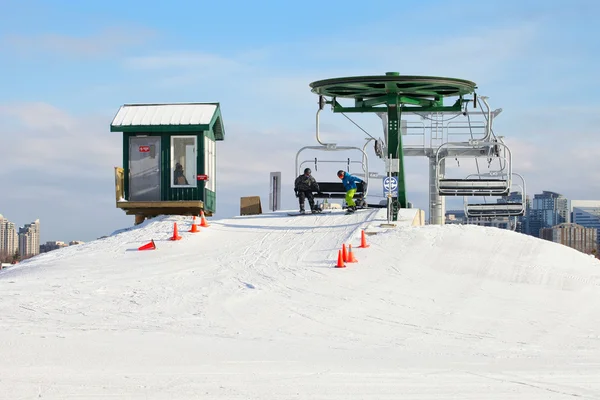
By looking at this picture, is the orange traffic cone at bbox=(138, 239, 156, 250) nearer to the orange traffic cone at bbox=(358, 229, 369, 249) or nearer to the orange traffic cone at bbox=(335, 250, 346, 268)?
the orange traffic cone at bbox=(358, 229, 369, 249)

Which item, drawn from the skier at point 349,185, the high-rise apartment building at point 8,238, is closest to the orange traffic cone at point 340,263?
the skier at point 349,185

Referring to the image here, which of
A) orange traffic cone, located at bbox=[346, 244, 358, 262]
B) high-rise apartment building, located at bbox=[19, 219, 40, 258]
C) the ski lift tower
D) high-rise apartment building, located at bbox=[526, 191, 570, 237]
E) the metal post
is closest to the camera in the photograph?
orange traffic cone, located at bbox=[346, 244, 358, 262]

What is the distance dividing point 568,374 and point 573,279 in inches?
356

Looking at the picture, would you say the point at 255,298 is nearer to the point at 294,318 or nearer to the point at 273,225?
the point at 294,318

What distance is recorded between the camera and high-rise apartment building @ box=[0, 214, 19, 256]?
551 feet

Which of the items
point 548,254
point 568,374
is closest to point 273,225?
point 548,254

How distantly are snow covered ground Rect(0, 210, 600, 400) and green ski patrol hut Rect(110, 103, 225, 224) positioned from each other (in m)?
1.57

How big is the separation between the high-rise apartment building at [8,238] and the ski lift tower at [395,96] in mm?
149207

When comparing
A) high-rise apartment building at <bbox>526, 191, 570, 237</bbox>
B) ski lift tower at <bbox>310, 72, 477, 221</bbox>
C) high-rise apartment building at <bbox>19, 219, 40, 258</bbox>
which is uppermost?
ski lift tower at <bbox>310, 72, 477, 221</bbox>

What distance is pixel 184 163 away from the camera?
27.8 meters

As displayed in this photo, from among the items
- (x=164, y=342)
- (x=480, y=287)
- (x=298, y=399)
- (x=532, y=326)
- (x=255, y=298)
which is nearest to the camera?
(x=298, y=399)

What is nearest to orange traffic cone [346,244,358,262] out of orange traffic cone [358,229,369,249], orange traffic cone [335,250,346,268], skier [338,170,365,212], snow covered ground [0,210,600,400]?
snow covered ground [0,210,600,400]

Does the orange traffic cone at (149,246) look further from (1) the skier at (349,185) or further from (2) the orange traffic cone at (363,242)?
(1) the skier at (349,185)

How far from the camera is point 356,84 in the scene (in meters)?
24.7
